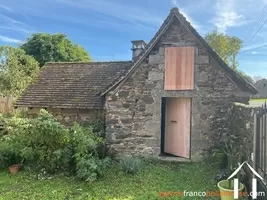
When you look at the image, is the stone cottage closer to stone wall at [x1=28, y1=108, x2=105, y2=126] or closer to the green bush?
the green bush

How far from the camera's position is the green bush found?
8.78 metres

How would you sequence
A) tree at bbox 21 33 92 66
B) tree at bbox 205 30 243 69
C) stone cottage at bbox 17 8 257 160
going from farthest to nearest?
tree at bbox 205 30 243 69 → tree at bbox 21 33 92 66 → stone cottage at bbox 17 8 257 160

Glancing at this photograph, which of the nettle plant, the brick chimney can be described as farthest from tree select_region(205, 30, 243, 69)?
the nettle plant

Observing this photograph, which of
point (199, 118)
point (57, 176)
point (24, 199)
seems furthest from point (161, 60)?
point (24, 199)

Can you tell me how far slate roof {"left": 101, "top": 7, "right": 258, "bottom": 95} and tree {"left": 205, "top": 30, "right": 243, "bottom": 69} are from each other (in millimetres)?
23692

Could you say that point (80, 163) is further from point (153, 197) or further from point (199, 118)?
point (199, 118)

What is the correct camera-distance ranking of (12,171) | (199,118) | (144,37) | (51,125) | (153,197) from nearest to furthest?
(153,197) < (51,125) < (12,171) < (199,118) < (144,37)

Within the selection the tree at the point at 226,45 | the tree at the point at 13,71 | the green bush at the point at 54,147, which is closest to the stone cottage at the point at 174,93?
the green bush at the point at 54,147

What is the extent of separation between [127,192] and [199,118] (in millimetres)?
4215

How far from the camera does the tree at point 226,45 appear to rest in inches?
1270

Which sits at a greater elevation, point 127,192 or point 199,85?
point 199,85

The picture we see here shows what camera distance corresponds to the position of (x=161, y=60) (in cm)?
1026

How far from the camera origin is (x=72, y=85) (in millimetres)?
13797

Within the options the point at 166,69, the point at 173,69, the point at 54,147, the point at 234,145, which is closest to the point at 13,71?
the point at 54,147
